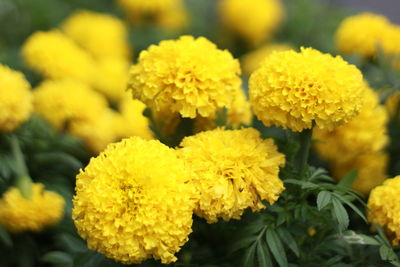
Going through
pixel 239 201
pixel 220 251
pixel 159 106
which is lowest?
pixel 220 251

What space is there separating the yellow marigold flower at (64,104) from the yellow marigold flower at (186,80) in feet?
2.79

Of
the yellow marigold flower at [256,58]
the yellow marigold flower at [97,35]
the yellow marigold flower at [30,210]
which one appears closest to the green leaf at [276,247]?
Answer: the yellow marigold flower at [30,210]

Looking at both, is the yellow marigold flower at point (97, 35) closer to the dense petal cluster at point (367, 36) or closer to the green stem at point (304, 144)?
the dense petal cluster at point (367, 36)

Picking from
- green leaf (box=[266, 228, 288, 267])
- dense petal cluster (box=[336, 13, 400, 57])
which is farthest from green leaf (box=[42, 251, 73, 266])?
dense petal cluster (box=[336, 13, 400, 57])

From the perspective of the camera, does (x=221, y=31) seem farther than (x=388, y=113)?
Yes

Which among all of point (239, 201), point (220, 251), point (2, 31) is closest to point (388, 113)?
point (220, 251)

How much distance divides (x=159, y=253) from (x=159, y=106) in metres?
0.43

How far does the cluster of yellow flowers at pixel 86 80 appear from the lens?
240 centimetres

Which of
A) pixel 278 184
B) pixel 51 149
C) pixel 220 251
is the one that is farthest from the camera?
pixel 51 149

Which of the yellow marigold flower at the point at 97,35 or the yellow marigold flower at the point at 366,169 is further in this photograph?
the yellow marigold flower at the point at 97,35

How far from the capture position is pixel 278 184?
4.81 feet

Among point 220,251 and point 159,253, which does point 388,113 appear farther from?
point 159,253

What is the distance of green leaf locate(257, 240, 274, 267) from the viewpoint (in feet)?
4.87

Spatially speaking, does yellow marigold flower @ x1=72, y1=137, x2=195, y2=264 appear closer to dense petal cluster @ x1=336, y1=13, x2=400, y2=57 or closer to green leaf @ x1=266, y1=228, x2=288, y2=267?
green leaf @ x1=266, y1=228, x2=288, y2=267
